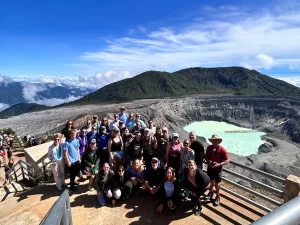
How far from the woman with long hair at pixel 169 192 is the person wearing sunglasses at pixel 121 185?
129 cm

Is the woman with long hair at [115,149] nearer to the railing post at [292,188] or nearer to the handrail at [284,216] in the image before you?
the railing post at [292,188]

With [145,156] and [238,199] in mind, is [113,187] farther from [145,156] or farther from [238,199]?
[238,199]

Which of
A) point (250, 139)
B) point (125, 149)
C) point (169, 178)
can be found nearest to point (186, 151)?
point (169, 178)

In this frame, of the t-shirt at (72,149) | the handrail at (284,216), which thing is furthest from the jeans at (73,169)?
the handrail at (284,216)

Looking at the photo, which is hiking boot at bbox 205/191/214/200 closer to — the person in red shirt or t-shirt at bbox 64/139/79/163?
the person in red shirt

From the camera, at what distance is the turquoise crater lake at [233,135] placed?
6762cm

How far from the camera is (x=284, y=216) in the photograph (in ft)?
3.65

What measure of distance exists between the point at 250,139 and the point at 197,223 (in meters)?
78.4

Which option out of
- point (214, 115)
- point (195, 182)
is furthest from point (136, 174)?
point (214, 115)

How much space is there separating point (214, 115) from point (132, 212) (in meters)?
105

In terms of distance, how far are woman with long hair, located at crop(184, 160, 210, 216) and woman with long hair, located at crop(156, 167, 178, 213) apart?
1.32 ft

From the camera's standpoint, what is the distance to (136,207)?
27.3 feet

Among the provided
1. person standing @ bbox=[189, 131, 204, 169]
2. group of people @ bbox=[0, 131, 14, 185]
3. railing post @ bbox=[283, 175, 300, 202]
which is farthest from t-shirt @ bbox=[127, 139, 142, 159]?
group of people @ bbox=[0, 131, 14, 185]

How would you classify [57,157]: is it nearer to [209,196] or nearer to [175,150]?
[175,150]
